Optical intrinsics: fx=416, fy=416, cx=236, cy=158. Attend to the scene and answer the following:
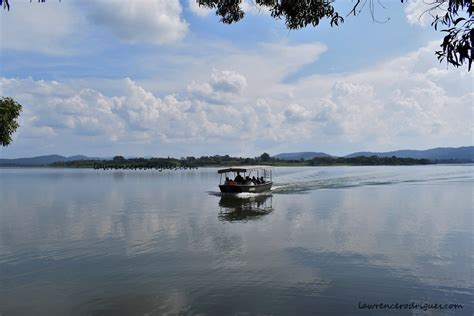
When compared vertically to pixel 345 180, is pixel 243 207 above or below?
below

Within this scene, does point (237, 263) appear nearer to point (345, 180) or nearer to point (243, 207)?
point (243, 207)

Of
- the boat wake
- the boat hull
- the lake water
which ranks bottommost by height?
the lake water

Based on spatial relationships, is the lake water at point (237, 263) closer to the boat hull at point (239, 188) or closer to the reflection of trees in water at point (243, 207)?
the reflection of trees in water at point (243, 207)

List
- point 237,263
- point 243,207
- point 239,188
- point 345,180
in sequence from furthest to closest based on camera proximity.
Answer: point 345,180, point 239,188, point 243,207, point 237,263

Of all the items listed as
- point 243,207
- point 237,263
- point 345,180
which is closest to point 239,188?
point 243,207

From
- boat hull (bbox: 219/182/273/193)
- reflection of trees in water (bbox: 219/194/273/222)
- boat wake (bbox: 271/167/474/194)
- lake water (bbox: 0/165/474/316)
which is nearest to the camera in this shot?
lake water (bbox: 0/165/474/316)

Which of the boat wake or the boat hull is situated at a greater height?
the boat hull

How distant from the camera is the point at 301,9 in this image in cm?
1144

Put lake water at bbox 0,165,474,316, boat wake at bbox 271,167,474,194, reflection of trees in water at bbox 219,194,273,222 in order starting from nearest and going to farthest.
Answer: lake water at bbox 0,165,474,316, reflection of trees in water at bbox 219,194,273,222, boat wake at bbox 271,167,474,194

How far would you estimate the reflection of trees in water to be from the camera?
35.3 m

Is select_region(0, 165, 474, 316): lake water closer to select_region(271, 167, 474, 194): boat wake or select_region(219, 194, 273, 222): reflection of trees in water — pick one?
select_region(219, 194, 273, 222): reflection of trees in water

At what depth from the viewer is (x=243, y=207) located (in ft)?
139

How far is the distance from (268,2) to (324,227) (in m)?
19.1

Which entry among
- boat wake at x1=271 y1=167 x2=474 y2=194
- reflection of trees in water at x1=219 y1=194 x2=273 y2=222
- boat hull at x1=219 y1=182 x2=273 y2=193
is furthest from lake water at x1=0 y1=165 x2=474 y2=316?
boat wake at x1=271 y1=167 x2=474 y2=194
